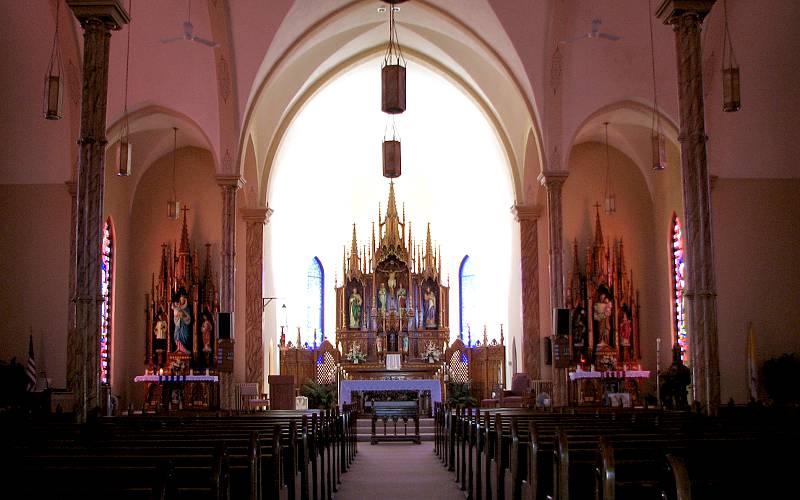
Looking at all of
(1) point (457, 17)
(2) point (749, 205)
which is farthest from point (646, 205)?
(1) point (457, 17)

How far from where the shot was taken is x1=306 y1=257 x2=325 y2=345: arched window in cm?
3172

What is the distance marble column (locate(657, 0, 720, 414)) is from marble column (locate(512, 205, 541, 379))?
11361 millimetres

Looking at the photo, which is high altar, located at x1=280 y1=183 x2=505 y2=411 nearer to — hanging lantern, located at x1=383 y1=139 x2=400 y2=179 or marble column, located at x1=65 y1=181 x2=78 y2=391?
hanging lantern, located at x1=383 y1=139 x2=400 y2=179

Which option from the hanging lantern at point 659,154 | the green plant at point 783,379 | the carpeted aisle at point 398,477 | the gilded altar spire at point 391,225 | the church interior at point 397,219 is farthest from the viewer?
the gilded altar spire at point 391,225

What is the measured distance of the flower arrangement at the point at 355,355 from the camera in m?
28.5

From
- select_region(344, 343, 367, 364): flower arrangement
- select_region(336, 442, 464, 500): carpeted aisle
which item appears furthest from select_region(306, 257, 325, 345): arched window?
select_region(336, 442, 464, 500): carpeted aisle

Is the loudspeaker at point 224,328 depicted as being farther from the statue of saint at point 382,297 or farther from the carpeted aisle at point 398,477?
the statue of saint at point 382,297

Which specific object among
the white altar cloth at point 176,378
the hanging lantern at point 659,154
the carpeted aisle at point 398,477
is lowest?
the carpeted aisle at point 398,477

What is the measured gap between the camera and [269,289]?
26641mm

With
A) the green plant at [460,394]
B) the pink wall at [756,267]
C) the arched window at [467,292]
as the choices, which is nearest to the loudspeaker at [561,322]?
the pink wall at [756,267]

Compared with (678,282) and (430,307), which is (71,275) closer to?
(430,307)

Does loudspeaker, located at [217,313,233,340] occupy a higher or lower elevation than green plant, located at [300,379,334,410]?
higher

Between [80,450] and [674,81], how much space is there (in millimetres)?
16877

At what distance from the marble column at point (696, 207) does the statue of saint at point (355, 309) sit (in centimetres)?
1719
